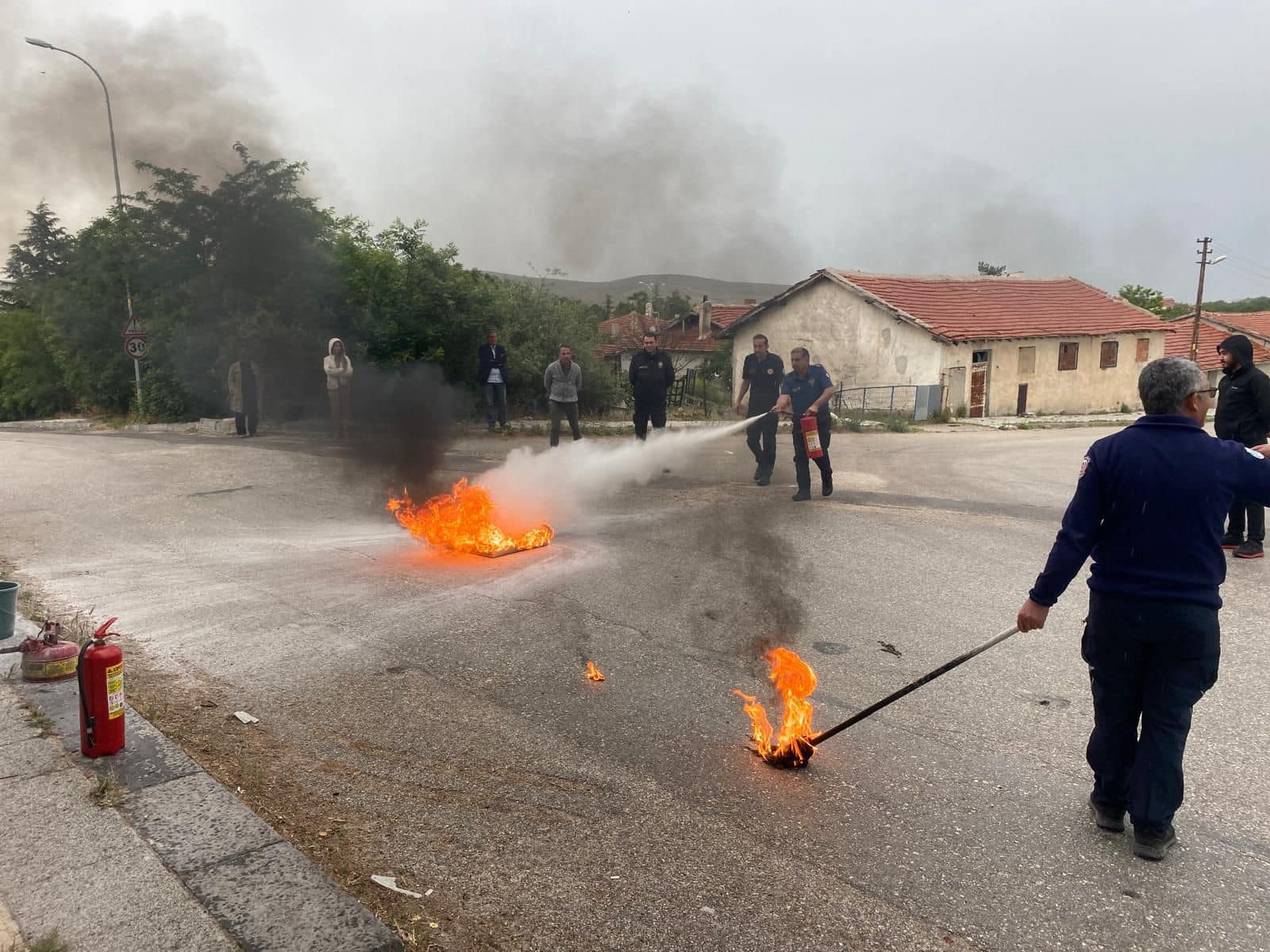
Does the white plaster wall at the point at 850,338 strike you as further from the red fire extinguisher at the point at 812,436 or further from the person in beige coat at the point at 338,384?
the red fire extinguisher at the point at 812,436

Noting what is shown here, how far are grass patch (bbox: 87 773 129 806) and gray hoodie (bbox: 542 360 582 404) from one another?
33.4 ft

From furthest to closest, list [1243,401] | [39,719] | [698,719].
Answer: [1243,401]
[698,719]
[39,719]

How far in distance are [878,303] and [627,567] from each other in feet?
80.5

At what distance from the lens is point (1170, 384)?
3359 millimetres

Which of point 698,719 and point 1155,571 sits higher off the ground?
point 1155,571

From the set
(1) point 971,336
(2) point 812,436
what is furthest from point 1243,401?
(1) point 971,336

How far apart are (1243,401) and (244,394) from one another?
16468mm

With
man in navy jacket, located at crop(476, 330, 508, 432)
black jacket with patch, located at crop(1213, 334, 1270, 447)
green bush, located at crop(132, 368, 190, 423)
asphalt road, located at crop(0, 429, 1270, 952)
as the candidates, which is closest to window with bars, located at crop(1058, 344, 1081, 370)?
man in navy jacket, located at crop(476, 330, 508, 432)

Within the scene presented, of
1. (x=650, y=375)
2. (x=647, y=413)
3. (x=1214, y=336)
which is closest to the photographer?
(x=650, y=375)

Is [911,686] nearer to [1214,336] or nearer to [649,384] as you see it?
[649,384]

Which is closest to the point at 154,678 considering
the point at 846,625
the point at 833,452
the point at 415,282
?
the point at 846,625

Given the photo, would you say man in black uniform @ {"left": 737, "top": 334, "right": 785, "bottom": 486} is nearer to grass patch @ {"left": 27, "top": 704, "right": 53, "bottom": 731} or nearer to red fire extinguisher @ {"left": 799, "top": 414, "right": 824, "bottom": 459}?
red fire extinguisher @ {"left": 799, "top": 414, "right": 824, "bottom": 459}

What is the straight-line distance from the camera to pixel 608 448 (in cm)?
1100

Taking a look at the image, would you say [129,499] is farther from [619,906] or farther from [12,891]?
[619,906]
